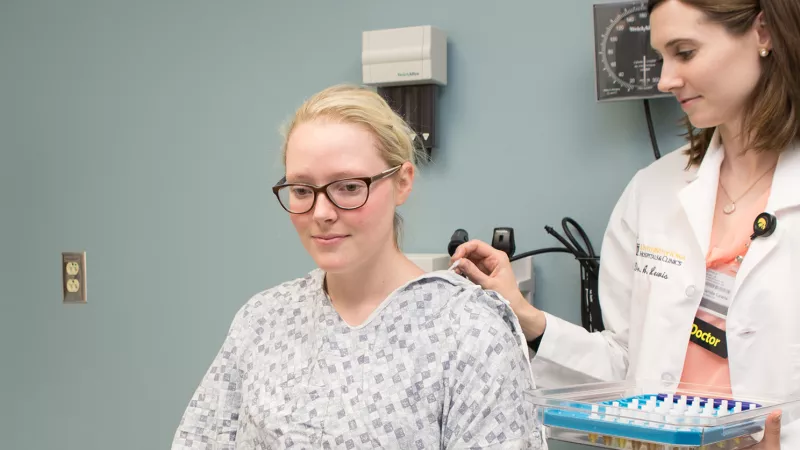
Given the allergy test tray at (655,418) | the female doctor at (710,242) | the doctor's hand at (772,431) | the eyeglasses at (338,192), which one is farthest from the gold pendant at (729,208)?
the eyeglasses at (338,192)

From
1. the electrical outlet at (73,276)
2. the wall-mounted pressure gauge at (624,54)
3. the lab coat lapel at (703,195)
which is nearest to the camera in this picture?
the lab coat lapel at (703,195)

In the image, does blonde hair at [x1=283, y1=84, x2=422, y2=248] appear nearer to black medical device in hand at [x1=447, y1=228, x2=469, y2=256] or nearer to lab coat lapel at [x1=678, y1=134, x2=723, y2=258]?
black medical device in hand at [x1=447, y1=228, x2=469, y2=256]

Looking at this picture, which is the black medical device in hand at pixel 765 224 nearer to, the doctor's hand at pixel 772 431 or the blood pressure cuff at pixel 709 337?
the blood pressure cuff at pixel 709 337

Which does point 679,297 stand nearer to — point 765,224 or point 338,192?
Answer: point 765,224

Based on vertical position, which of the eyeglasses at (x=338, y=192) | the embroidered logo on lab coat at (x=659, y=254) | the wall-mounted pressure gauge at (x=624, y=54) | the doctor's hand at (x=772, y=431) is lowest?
the doctor's hand at (x=772, y=431)

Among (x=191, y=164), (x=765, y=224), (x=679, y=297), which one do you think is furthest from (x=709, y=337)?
(x=191, y=164)

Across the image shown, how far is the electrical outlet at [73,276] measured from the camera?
2.34 metres

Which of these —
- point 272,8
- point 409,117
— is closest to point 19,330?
point 272,8

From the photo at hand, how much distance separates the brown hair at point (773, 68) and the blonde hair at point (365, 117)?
485mm

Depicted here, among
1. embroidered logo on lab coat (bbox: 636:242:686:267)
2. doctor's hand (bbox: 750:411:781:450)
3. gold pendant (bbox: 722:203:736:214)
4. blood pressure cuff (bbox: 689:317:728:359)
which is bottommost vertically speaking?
doctor's hand (bbox: 750:411:781:450)

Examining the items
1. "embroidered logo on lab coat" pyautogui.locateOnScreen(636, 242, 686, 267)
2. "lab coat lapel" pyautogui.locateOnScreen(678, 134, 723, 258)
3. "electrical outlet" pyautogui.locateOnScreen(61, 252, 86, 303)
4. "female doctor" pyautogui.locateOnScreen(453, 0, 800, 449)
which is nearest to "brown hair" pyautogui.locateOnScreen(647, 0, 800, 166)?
"female doctor" pyautogui.locateOnScreen(453, 0, 800, 449)

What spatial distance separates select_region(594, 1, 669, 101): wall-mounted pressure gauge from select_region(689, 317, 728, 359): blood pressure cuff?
480 mm

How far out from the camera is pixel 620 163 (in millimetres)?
1737

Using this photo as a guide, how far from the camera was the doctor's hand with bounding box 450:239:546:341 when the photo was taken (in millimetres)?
1442
